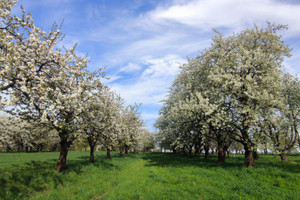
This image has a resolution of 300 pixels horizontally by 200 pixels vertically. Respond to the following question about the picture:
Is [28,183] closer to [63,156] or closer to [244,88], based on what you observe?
[63,156]

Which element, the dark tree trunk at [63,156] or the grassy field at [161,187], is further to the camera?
the dark tree trunk at [63,156]

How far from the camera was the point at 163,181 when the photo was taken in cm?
1468

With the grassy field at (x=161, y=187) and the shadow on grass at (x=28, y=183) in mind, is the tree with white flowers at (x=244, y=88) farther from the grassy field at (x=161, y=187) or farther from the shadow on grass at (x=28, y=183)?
the shadow on grass at (x=28, y=183)

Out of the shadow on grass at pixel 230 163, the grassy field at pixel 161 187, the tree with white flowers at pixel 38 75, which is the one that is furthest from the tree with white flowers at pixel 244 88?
the tree with white flowers at pixel 38 75

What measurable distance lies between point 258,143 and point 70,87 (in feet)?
61.2

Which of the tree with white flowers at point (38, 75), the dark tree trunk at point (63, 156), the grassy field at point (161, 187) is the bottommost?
the grassy field at point (161, 187)

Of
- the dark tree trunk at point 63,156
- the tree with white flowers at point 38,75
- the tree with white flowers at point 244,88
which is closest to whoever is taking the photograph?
the tree with white flowers at point 38,75

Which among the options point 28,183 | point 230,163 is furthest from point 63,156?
point 230,163

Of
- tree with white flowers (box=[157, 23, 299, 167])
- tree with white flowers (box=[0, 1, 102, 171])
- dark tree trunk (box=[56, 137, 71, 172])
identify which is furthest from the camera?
tree with white flowers (box=[157, 23, 299, 167])

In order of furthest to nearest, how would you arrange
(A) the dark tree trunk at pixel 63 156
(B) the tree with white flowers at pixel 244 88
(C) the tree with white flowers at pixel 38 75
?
1. (B) the tree with white flowers at pixel 244 88
2. (A) the dark tree trunk at pixel 63 156
3. (C) the tree with white flowers at pixel 38 75

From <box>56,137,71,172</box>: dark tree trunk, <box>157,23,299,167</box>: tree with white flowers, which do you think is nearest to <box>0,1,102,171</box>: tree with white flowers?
<box>56,137,71,172</box>: dark tree trunk

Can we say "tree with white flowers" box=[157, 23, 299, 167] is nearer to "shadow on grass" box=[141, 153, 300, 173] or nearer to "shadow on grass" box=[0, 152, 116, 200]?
"shadow on grass" box=[141, 153, 300, 173]

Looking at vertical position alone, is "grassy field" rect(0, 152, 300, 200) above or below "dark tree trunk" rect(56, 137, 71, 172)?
below

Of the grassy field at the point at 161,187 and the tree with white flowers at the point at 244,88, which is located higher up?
the tree with white flowers at the point at 244,88
